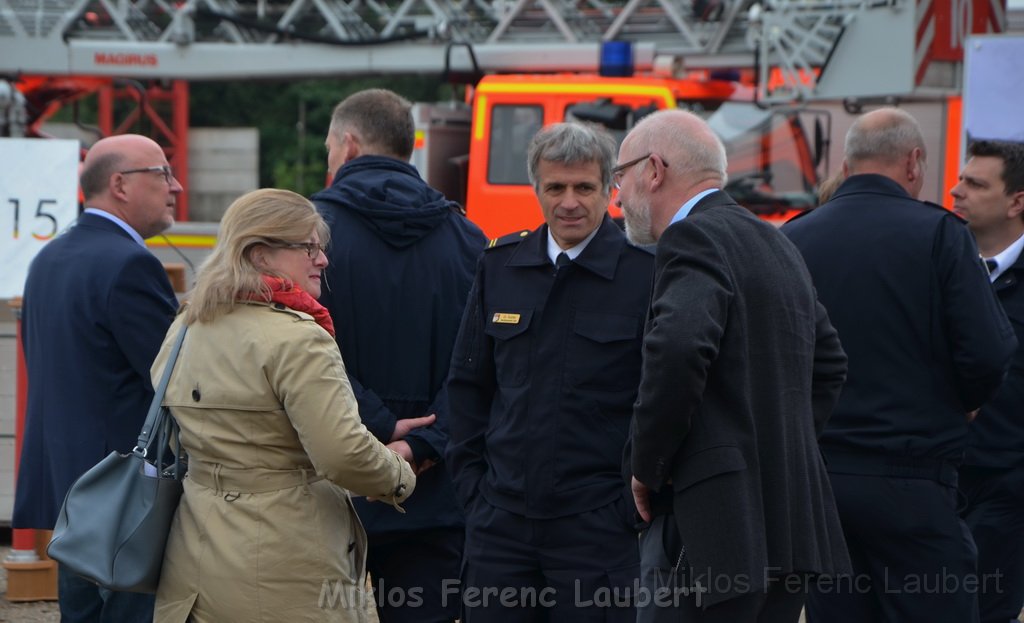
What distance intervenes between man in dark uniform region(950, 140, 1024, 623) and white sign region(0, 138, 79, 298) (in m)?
3.95

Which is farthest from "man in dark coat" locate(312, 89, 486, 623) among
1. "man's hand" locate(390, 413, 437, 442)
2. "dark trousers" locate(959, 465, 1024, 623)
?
"dark trousers" locate(959, 465, 1024, 623)

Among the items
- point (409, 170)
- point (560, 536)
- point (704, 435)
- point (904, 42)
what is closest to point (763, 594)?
point (704, 435)

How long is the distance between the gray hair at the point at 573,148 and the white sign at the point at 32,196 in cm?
313

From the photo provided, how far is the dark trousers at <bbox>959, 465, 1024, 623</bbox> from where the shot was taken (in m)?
4.63

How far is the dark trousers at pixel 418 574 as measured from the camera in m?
4.03

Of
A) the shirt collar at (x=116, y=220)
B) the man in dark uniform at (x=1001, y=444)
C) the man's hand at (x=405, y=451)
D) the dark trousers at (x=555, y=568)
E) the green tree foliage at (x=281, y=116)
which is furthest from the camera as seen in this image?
the green tree foliage at (x=281, y=116)

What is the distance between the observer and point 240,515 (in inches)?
131

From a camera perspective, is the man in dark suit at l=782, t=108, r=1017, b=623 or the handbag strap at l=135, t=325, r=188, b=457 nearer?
the handbag strap at l=135, t=325, r=188, b=457

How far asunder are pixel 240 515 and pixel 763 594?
1273 millimetres

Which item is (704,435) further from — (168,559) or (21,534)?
(21,534)

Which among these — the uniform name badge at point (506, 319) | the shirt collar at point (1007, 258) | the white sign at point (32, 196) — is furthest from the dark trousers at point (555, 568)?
the white sign at point (32, 196)

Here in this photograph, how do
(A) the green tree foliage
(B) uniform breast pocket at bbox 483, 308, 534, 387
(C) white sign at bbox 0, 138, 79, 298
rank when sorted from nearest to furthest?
1. (B) uniform breast pocket at bbox 483, 308, 534, 387
2. (C) white sign at bbox 0, 138, 79, 298
3. (A) the green tree foliage

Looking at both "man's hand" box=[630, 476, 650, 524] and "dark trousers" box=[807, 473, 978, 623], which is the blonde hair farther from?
"dark trousers" box=[807, 473, 978, 623]

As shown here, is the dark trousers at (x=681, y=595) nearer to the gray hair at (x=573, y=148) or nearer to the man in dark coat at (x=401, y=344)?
the man in dark coat at (x=401, y=344)
